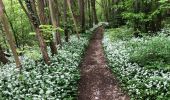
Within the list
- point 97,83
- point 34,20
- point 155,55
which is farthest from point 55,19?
point 155,55

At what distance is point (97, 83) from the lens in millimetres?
11773

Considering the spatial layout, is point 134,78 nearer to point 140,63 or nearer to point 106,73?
point 140,63

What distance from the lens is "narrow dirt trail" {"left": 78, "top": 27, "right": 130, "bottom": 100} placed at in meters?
10.2

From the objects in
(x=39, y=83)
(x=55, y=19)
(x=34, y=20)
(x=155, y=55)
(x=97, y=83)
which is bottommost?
(x=97, y=83)

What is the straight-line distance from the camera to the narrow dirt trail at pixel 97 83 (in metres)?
10.2

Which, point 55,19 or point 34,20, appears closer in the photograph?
point 34,20

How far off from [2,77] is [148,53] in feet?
22.8

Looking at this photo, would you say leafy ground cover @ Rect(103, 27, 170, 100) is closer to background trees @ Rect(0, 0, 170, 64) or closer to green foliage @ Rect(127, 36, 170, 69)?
green foliage @ Rect(127, 36, 170, 69)

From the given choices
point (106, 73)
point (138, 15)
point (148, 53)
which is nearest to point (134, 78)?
point (148, 53)

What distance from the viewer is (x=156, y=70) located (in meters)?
10.4

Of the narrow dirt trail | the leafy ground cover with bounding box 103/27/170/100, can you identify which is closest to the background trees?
the narrow dirt trail

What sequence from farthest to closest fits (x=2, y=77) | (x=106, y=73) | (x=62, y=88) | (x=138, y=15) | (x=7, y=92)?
(x=138, y=15) → (x=106, y=73) → (x=2, y=77) → (x=62, y=88) → (x=7, y=92)

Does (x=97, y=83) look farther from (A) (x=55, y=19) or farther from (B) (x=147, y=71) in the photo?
(A) (x=55, y=19)

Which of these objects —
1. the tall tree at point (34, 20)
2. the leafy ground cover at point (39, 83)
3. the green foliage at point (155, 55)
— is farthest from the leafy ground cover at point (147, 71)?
the tall tree at point (34, 20)
